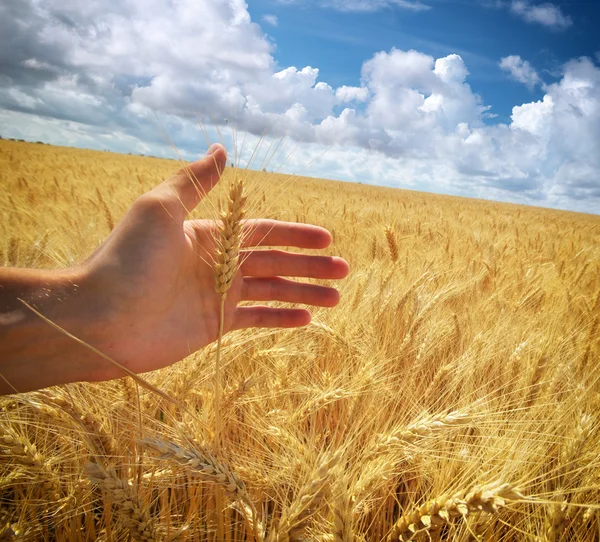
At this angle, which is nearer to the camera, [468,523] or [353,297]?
[468,523]

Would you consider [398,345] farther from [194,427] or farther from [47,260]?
[47,260]

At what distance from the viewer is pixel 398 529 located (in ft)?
2.75

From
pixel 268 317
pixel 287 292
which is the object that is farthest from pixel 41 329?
pixel 287 292

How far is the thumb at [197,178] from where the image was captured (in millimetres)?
1198

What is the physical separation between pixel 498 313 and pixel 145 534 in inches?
81.5

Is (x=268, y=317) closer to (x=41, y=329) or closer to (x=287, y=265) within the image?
(x=287, y=265)

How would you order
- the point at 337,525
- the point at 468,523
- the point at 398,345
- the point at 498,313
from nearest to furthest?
the point at 337,525
the point at 468,523
the point at 398,345
the point at 498,313

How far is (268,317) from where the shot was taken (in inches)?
55.8

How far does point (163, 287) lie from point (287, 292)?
1.65ft

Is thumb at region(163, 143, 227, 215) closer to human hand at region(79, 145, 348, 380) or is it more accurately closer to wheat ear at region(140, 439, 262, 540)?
human hand at region(79, 145, 348, 380)

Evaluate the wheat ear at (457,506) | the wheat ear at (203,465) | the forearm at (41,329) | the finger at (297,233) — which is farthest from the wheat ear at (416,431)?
the forearm at (41,329)

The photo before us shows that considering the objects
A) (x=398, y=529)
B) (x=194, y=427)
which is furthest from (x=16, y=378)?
(x=398, y=529)

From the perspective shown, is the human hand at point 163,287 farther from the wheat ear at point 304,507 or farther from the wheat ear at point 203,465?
the wheat ear at point 304,507

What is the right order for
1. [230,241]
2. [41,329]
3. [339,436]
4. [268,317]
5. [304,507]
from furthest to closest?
[268,317] < [339,436] < [41,329] < [230,241] < [304,507]
